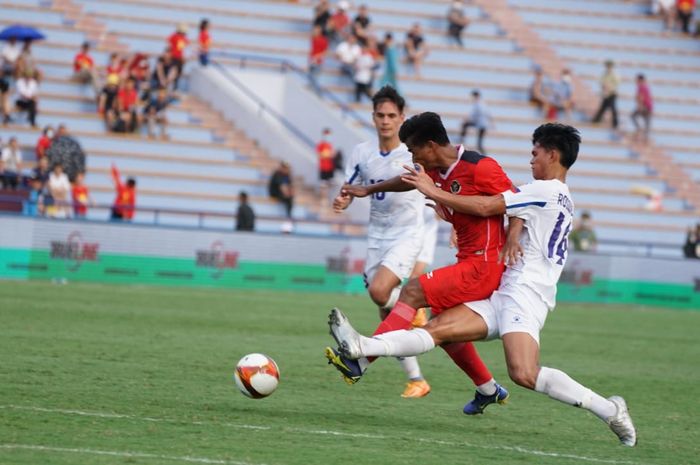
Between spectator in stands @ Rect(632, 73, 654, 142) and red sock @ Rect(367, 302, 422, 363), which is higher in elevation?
spectator in stands @ Rect(632, 73, 654, 142)

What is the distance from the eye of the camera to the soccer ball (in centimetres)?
928

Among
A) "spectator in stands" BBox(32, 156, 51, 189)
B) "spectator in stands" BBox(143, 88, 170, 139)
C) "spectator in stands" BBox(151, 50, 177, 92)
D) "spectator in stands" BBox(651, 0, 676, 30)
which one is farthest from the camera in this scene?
"spectator in stands" BBox(651, 0, 676, 30)

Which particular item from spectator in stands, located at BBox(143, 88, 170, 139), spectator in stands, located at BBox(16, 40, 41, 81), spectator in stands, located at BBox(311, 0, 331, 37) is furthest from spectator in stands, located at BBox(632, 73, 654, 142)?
spectator in stands, located at BBox(16, 40, 41, 81)

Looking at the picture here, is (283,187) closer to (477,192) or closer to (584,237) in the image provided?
(584,237)

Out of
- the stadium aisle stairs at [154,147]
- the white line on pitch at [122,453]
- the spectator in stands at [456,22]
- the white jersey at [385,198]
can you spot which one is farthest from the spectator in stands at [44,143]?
the white line on pitch at [122,453]

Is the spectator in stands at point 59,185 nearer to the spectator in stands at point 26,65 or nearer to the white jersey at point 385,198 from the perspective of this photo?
the spectator in stands at point 26,65

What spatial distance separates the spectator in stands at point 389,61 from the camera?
33.9 meters

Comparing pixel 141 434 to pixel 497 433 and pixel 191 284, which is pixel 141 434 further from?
pixel 191 284

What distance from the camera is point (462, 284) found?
916cm

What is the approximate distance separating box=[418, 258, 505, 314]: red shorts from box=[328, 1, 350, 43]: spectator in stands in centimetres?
2681

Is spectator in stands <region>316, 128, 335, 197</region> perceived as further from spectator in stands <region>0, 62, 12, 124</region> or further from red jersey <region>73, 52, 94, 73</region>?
spectator in stands <region>0, 62, 12, 124</region>

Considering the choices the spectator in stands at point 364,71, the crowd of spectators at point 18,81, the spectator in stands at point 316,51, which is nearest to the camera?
the crowd of spectators at point 18,81

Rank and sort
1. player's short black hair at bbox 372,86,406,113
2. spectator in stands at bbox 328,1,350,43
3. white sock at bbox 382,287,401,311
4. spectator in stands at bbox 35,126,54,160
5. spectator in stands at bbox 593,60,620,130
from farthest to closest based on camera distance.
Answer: spectator in stands at bbox 593,60,620,130 → spectator in stands at bbox 328,1,350,43 → spectator in stands at bbox 35,126,54,160 → white sock at bbox 382,287,401,311 → player's short black hair at bbox 372,86,406,113

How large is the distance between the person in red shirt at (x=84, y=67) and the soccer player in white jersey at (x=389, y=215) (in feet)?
65.6
